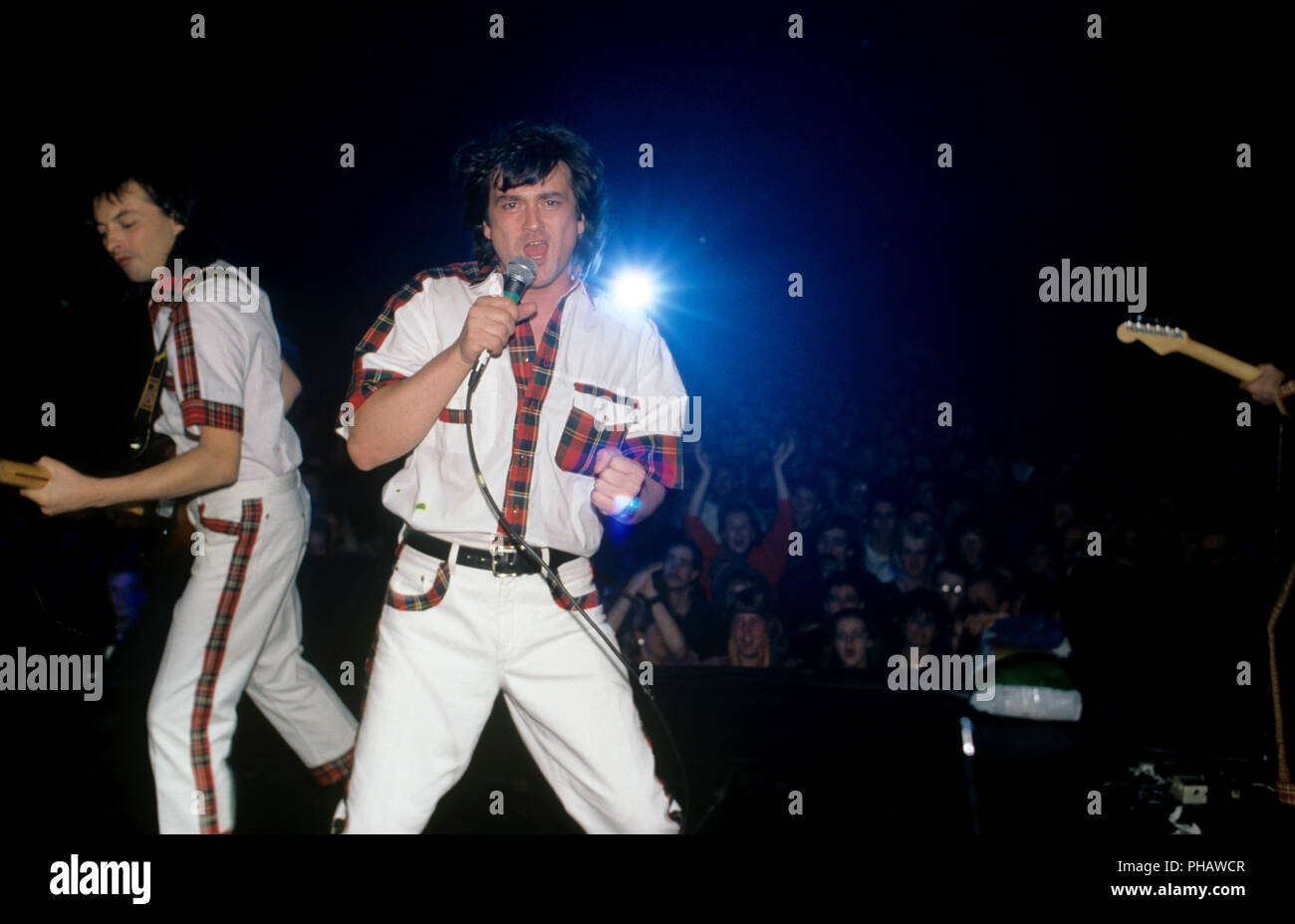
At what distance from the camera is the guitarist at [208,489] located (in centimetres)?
220

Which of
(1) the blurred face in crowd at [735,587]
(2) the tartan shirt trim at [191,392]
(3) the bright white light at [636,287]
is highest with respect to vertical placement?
(3) the bright white light at [636,287]

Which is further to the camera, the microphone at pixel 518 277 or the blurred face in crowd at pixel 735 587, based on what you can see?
the blurred face in crowd at pixel 735 587

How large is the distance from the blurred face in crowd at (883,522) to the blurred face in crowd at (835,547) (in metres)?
0.48

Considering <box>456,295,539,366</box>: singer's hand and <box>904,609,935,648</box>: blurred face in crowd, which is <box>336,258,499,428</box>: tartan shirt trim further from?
<box>904,609,935,648</box>: blurred face in crowd

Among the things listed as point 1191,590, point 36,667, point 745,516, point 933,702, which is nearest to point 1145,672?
point 1191,590

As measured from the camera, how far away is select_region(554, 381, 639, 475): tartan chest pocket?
2008mm

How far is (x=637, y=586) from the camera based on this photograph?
4.82 metres

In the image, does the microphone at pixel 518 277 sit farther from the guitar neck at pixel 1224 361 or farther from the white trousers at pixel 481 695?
the guitar neck at pixel 1224 361

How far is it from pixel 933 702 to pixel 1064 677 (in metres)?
0.60

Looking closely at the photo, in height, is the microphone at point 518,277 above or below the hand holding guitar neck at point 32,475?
above

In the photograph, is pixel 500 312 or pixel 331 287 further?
pixel 331 287

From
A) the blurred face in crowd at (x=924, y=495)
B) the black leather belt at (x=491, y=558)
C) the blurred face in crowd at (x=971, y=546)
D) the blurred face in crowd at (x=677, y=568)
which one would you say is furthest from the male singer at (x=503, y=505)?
the blurred face in crowd at (x=924, y=495)
